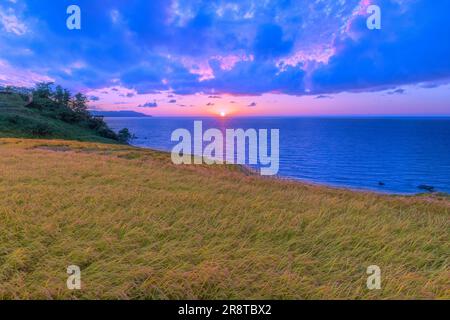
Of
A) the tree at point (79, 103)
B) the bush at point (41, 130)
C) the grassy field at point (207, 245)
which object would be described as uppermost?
the tree at point (79, 103)

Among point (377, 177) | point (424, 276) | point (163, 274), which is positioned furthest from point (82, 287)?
point (377, 177)

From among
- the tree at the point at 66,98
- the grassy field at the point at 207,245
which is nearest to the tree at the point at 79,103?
the tree at the point at 66,98

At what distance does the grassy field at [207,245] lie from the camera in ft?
11.2

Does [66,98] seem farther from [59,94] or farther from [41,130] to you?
[41,130]

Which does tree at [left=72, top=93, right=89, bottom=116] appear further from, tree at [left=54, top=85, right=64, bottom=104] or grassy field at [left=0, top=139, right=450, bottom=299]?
grassy field at [left=0, top=139, right=450, bottom=299]

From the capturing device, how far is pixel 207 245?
174 inches

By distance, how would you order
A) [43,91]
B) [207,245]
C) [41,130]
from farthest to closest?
[43,91] → [41,130] → [207,245]

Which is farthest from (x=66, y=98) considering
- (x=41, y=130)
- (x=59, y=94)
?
(x=41, y=130)

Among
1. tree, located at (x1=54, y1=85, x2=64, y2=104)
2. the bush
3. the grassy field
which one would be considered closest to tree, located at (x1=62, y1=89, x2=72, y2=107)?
tree, located at (x1=54, y1=85, x2=64, y2=104)

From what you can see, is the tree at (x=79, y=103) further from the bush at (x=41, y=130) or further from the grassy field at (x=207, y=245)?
the grassy field at (x=207, y=245)

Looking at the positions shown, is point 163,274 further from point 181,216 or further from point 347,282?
point 347,282

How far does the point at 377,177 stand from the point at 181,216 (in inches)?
1633

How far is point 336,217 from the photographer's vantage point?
598 centimetres

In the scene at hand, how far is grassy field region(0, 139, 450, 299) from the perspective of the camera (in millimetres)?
3420
